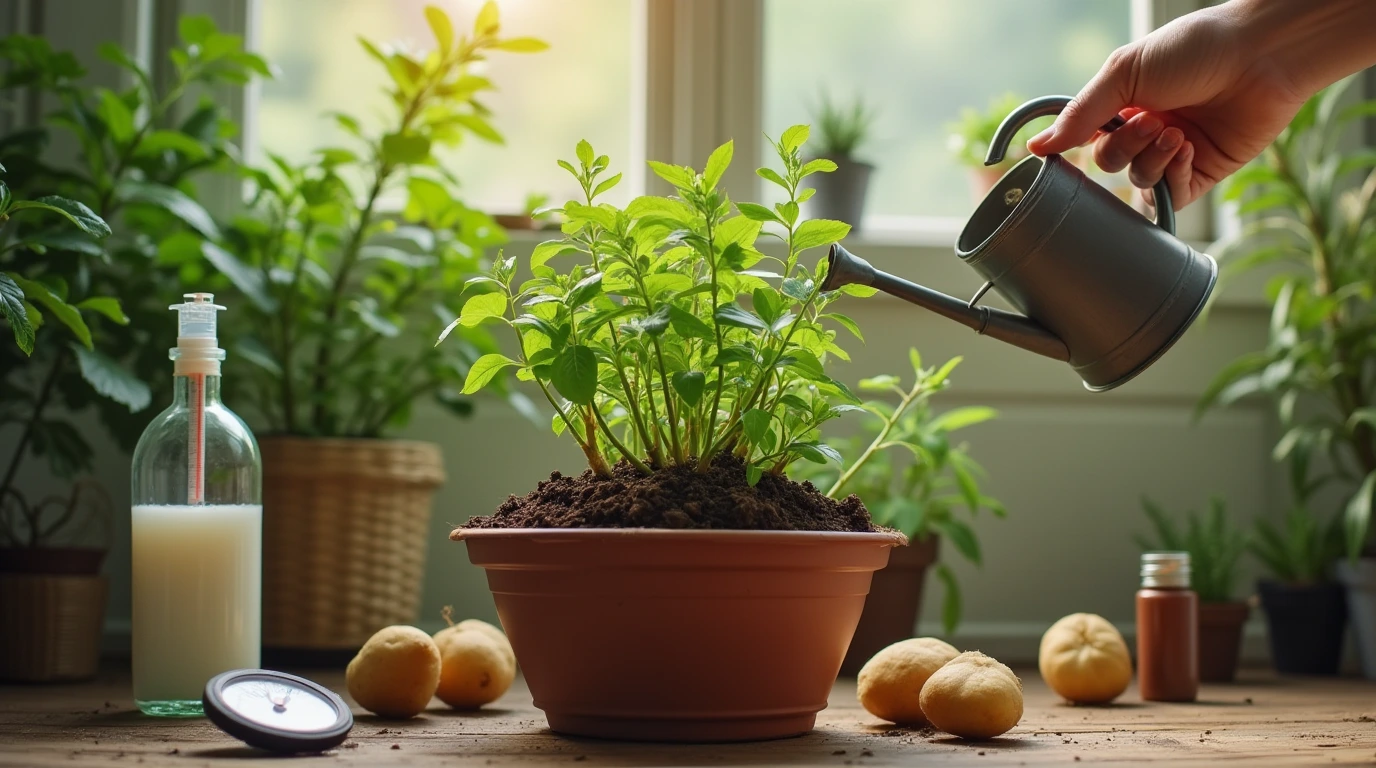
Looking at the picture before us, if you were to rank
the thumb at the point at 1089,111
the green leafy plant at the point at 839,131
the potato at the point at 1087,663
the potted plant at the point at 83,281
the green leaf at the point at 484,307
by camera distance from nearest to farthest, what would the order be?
the green leaf at the point at 484,307 → the thumb at the point at 1089,111 → the potato at the point at 1087,663 → the potted plant at the point at 83,281 → the green leafy plant at the point at 839,131

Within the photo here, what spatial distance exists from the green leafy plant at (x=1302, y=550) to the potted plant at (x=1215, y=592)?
0.22 ft

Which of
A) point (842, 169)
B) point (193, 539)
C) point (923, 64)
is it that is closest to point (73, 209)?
point (193, 539)

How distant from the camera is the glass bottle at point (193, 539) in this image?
970 millimetres

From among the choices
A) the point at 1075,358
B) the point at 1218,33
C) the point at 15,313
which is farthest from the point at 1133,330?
the point at 15,313

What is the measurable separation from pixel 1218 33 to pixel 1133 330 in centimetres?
32

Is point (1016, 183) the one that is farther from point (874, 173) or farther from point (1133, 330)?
point (874, 173)

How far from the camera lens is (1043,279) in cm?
91

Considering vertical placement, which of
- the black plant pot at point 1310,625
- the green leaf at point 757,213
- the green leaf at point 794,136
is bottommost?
the black plant pot at point 1310,625

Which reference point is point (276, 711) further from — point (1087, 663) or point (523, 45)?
point (523, 45)

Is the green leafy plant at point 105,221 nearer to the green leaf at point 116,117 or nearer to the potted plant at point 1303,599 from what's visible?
the green leaf at point 116,117

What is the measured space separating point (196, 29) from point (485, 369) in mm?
817

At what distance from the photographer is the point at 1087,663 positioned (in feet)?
3.78

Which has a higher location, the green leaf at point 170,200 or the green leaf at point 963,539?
the green leaf at point 170,200

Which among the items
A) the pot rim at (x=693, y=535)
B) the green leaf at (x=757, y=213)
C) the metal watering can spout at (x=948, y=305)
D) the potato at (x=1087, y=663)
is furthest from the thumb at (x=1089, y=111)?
the potato at (x=1087, y=663)
